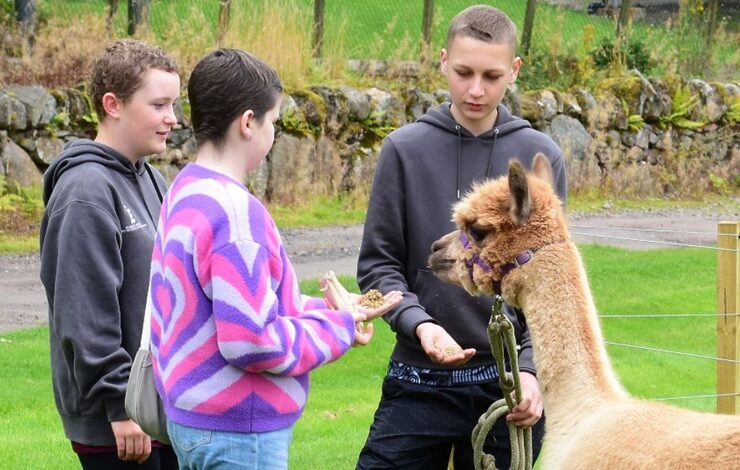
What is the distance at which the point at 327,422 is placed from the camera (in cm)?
674

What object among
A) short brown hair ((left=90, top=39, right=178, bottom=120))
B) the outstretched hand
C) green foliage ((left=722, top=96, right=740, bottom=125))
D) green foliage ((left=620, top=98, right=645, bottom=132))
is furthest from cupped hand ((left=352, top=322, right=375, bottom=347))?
green foliage ((left=722, top=96, right=740, bottom=125))

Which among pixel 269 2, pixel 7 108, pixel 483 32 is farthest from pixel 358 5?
pixel 483 32

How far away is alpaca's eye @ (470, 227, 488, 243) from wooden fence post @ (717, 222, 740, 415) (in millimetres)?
2385

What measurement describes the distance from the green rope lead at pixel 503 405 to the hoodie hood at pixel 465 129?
571 mm

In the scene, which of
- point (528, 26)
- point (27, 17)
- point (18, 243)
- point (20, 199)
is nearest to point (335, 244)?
point (18, 243)

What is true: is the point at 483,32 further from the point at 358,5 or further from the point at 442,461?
the point at 358,5

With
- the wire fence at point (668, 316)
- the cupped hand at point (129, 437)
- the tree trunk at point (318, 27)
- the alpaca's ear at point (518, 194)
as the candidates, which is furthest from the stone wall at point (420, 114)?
the alpaca's ear at point (518, 194)

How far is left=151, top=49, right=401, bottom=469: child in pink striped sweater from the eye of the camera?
105 inches

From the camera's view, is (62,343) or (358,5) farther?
(358,5)

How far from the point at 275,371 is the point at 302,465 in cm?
330

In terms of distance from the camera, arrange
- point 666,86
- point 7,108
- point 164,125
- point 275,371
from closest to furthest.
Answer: point 275,371
point 164,125
point 7,108
point 666,86

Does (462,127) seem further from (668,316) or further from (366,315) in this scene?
(668,316)

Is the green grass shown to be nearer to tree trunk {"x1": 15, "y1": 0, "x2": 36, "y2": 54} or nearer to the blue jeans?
tree trunk {"x1": 15, "y1": 0, "x2": 36, "y2": 54}

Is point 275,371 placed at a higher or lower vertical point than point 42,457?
higher
